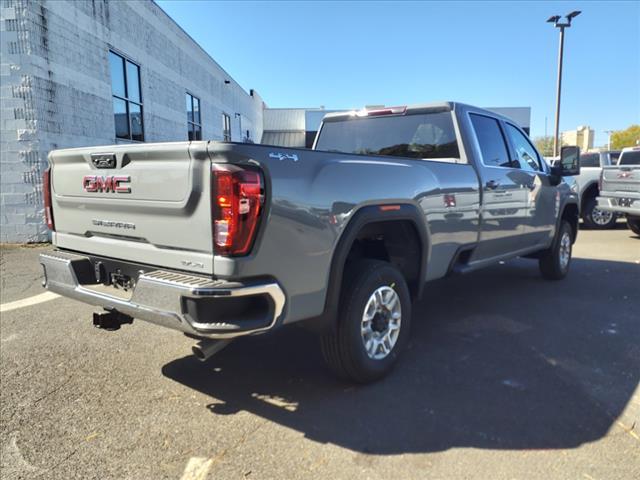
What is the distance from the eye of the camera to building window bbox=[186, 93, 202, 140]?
17.6 m

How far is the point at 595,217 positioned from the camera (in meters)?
12.3

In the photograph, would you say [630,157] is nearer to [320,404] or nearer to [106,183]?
[320,404]

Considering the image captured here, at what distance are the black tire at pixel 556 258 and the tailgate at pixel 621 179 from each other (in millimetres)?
4463

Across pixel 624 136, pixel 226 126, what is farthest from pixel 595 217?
pixel 624 136

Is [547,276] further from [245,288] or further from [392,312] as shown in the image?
[245,288]

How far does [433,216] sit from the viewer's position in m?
3.74

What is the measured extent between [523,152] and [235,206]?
14.2ft

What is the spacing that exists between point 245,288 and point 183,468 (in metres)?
0.98

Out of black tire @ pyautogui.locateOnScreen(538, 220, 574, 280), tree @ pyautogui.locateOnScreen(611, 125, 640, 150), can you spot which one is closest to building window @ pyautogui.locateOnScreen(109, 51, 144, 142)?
black tire @ pyautogui.locateOnScreen(538, 220, 574, 280)

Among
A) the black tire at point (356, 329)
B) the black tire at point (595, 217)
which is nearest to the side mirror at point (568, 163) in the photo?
the black tire at point (356, 329)

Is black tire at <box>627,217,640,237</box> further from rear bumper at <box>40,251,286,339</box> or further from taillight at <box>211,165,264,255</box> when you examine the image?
taillight at <box>211,165,264,255</box>

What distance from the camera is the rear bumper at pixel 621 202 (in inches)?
387

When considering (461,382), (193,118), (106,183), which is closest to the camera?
(106,183)

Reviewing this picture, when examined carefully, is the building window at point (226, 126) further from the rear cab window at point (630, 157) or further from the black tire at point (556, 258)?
the black tire at point (556, 258)
